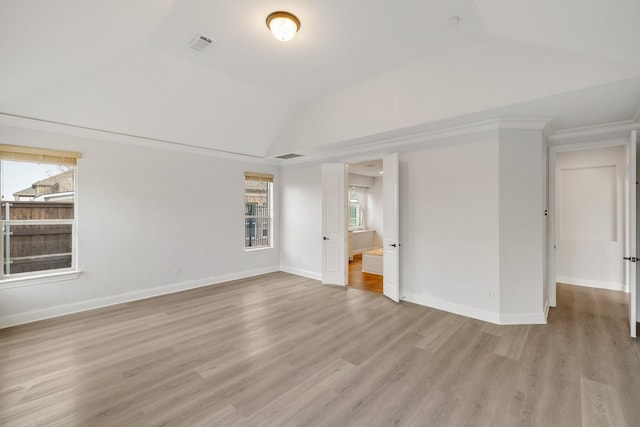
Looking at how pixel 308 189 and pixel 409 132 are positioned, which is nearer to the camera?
pixel 409 132

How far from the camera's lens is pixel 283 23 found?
2.63 metres

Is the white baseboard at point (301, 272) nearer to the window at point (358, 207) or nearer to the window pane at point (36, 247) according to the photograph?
the window at point (358, 207)

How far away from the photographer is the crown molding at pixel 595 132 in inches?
141

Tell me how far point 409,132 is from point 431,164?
0.59 meters

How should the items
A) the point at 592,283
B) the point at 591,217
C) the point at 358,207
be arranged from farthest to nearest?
the point at 358,207, the point at 591,217, the point at 592,283

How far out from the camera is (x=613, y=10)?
186 centimetres

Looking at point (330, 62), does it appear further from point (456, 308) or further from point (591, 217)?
point (591, 217)

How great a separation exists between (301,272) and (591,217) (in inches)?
223

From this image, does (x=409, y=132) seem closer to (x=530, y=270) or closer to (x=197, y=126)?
(x=530, y=270)

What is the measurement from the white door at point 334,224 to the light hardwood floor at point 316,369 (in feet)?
4.48

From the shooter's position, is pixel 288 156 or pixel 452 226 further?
pixel 288 156

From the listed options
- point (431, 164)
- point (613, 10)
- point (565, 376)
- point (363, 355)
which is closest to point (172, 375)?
point (363, 355)

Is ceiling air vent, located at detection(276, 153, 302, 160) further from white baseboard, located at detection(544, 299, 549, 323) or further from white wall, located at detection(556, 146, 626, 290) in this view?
white wall, located at detection(556, 146, 626, 290)

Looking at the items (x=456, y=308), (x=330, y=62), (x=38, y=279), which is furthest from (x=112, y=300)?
(x=456, y=308)
